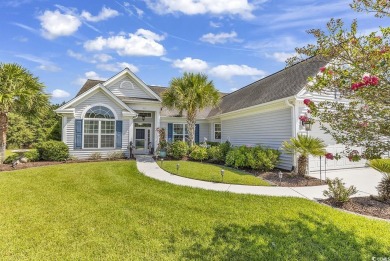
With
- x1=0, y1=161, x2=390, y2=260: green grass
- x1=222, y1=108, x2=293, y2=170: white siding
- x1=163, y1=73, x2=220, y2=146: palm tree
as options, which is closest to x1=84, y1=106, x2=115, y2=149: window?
x1=163, y1=73, x2=220, y2=146: palm tree

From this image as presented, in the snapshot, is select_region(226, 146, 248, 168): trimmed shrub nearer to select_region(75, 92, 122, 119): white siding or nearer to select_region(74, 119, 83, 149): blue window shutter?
select_region(75, 92, 122, 119): white siding

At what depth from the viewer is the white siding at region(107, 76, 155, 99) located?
57.4 feet

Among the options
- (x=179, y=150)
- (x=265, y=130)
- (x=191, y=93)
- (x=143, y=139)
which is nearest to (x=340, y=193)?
(x=265, y=130)

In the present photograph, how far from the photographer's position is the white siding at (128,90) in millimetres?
17500

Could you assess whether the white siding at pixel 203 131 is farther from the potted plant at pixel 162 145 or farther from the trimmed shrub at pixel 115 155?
the trimmed shrub at pixel 115 155

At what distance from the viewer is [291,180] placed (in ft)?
31.7

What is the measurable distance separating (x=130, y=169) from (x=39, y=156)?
717cm

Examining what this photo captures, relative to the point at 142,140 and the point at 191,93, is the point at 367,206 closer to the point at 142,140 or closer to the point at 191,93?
the point at 191,93

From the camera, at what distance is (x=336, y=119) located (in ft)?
12.0

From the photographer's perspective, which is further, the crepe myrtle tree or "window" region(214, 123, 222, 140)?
"window" region(214, 123, 222, 140)

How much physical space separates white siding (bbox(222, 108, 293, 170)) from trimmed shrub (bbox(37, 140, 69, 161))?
12.3 metres

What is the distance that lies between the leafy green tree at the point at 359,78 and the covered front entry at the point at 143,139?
16529mm

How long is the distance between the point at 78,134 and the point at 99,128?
140 centimetres

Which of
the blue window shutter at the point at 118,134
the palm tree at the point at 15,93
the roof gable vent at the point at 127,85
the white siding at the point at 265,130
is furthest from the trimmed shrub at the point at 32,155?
the white siding at the point at 265,130
